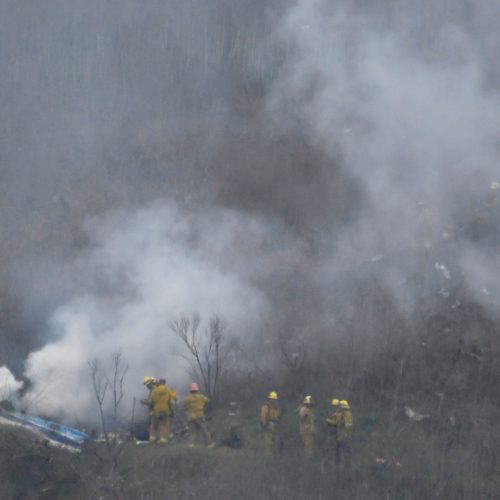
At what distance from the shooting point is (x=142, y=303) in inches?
682

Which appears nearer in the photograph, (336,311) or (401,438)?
(401,438)

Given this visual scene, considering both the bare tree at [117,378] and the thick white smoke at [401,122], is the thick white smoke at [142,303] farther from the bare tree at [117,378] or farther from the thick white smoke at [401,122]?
the thick white smoke at [401,122]

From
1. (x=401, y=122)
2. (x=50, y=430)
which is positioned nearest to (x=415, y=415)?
(x=50, y=430)

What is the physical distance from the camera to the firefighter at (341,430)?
12.9 metres

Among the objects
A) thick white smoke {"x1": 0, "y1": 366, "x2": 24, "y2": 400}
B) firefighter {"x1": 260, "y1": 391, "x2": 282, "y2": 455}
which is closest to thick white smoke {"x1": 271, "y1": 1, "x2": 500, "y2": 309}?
firefighter {"x1": 260, "y1": 391, "x2": 282, "y2": 455}

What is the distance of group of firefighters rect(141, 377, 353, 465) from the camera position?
12.9 m

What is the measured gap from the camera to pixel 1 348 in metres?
17.8

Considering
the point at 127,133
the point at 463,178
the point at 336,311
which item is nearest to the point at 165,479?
the point at 336,311

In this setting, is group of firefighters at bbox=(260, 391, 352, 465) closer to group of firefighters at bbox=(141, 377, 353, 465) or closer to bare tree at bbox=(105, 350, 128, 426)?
group of firefighters at bbox=(141, 377, 353, 465)

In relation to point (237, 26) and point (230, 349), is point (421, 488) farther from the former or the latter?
point (237, 26)

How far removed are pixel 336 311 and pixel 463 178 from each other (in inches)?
197

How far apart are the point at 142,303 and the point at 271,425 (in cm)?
494

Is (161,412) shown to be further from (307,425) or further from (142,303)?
(142,303)

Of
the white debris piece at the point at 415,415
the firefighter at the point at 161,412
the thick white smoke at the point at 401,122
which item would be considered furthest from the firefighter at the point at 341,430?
the thick white smoke at the point at 401,122
